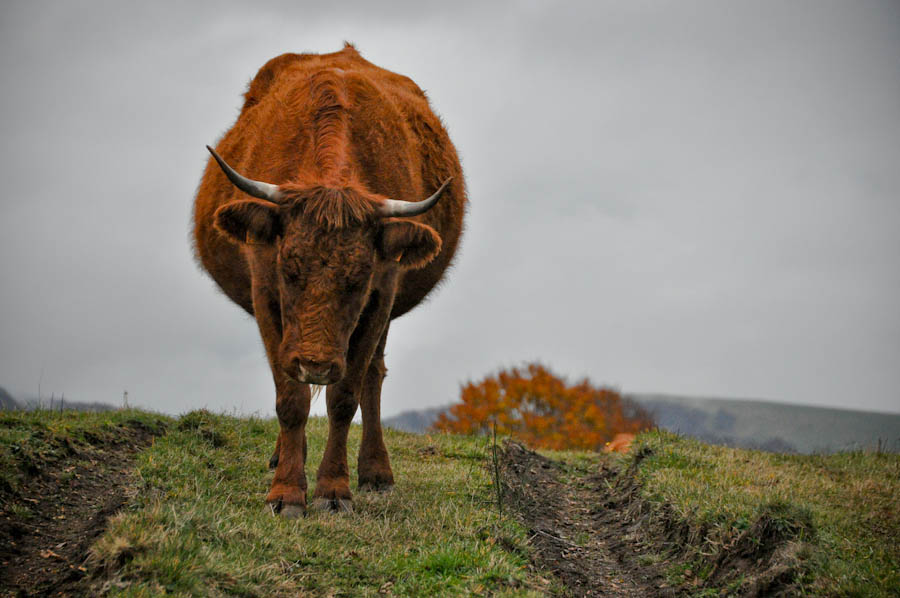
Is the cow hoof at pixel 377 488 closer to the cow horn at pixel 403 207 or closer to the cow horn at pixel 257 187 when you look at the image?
the cow horn at pixel 403 207

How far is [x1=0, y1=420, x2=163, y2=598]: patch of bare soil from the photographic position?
164 inches

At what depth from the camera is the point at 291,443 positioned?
6176 millimetres

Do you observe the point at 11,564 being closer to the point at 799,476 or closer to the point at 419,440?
the point at 419,440

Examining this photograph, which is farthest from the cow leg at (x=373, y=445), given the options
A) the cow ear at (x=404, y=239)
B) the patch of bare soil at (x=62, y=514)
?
the patch of bare soil at (x=62, y=514)

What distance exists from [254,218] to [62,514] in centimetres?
261

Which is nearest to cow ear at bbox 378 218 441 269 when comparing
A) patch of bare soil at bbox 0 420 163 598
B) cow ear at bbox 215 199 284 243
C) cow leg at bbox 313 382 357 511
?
cow ear at bbox 215 199 284 243

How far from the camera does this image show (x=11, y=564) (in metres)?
4.44

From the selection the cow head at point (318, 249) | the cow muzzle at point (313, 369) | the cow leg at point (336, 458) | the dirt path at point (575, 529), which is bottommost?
the dirt path at point (575, 529)

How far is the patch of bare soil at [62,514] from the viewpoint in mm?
4156

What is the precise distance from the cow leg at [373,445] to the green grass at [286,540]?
0.25 m

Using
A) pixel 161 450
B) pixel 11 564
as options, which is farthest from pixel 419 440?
pixel 11 564

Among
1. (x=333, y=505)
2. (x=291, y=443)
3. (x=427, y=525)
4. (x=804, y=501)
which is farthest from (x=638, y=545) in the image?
(x=291, y=443)

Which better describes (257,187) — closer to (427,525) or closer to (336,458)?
(336,458)

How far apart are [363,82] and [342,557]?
4.78m
